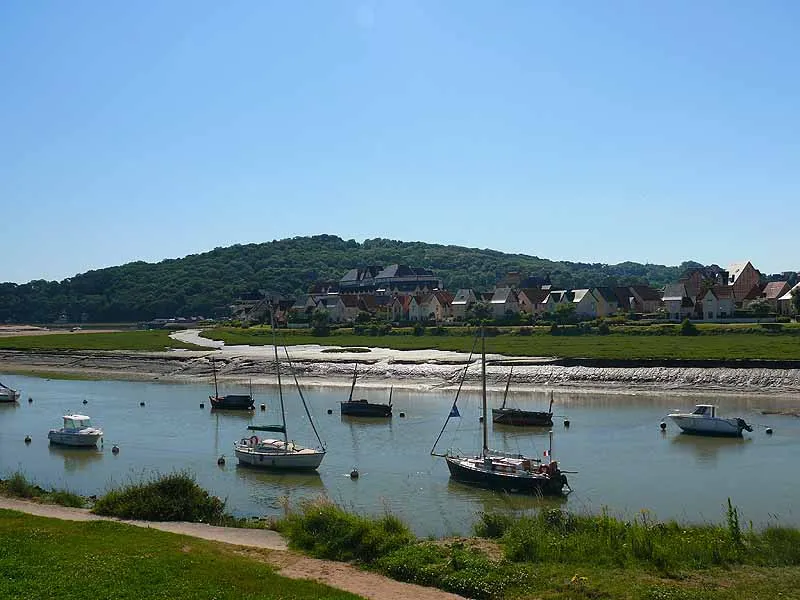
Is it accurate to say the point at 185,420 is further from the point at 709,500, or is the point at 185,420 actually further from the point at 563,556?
the point at 563,556

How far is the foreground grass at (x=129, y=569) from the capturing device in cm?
1706

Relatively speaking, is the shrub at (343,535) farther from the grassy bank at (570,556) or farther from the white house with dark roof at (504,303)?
the white house with dark roof at (504,303)

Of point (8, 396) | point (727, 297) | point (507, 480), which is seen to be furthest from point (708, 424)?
point (727, 297)

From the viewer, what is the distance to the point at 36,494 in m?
31.1

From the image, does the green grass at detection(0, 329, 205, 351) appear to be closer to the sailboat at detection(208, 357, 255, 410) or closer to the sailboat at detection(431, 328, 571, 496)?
the sailboat at detection(208, 357, 255, 410)

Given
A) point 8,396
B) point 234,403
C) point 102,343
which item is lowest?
point 234,403

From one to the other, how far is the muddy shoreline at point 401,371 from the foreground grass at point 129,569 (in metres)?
49.1

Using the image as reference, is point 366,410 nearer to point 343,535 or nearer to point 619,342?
point 343,535

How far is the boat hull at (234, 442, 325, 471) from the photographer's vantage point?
129 feet

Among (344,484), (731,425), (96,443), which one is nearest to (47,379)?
(96,443)

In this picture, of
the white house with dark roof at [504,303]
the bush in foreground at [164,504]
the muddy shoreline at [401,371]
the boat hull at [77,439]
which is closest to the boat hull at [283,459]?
the bush in foreground at [164,504]

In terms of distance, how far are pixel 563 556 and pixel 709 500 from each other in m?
14.5

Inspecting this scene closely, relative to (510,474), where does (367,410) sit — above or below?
above

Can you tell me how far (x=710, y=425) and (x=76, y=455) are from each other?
3461 cm
